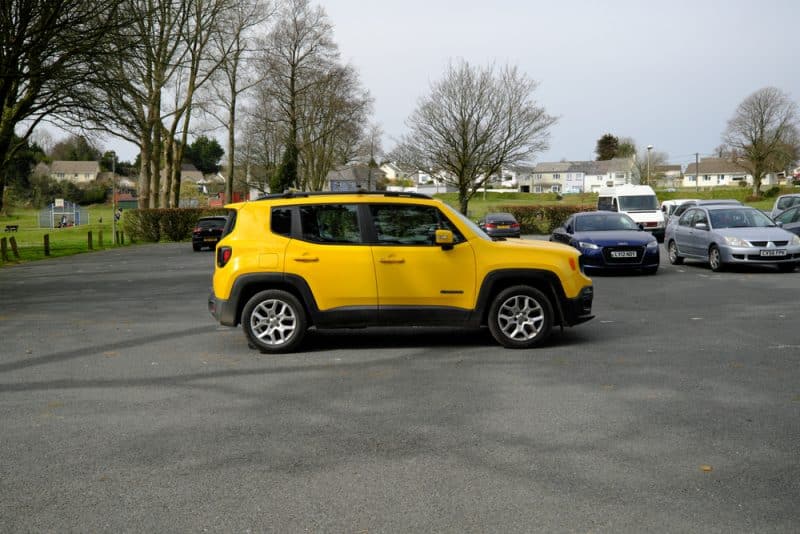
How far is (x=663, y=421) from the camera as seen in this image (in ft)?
19.7

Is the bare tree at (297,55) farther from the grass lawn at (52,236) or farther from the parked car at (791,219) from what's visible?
the parked car at (791,219)

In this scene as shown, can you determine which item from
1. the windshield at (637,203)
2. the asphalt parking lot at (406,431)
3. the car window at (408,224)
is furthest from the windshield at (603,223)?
the windshield at (637,203)

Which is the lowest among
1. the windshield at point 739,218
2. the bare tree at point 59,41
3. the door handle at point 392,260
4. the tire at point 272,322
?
the tire at point 272,322

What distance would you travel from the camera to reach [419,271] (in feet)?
30.3

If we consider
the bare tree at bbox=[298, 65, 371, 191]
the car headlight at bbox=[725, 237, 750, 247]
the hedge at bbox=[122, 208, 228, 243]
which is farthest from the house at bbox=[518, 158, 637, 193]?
the car headlight at bbox=[725, 237, 750, 247]

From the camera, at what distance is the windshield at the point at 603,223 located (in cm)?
2005

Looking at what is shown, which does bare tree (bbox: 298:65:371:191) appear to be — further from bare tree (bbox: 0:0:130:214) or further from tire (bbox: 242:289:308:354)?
tire (bbox: 242:289:308:354)

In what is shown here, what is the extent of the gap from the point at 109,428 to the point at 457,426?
2513 mm

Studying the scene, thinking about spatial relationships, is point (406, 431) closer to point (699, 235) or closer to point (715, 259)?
point (715, 259)

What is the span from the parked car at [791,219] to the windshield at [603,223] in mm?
5453

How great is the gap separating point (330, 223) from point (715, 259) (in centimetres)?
1296

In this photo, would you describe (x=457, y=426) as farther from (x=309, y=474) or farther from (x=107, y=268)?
(x=107, y=268)

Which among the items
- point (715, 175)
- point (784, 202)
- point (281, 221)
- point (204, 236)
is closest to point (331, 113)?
point (204, 236)

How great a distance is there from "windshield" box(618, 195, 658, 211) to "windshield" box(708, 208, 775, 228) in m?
16.7
